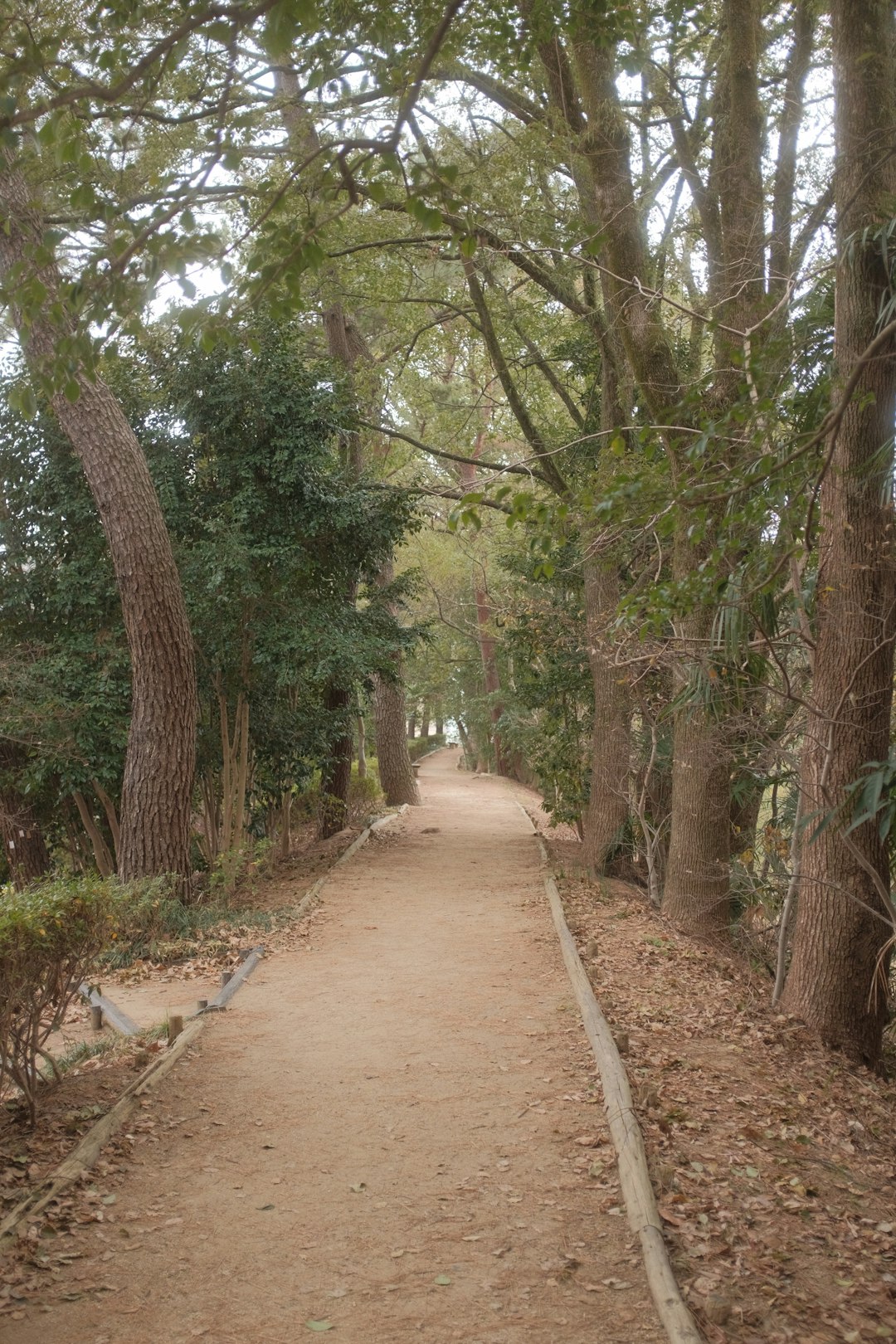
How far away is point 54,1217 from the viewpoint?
4.26 m

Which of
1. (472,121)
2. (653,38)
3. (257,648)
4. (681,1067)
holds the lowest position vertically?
(681,1067)

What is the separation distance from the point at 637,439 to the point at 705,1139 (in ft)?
11.4

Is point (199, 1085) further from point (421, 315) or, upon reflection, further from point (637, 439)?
point (421, 315)

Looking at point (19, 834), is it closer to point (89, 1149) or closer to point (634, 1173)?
point (89, 1149)

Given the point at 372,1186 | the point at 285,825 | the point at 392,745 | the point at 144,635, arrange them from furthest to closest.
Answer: the point at 392,745 → the point at 285,825 → the point at 144,635 → the point at 372,1186

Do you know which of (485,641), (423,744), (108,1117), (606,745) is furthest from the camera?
(423,744)

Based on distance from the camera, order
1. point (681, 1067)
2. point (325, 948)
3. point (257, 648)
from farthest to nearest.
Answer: point (257, 648) < point (325, 948) < point (681, 1067)

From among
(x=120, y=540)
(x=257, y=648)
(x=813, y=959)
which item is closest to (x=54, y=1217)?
(x=813, y=959)

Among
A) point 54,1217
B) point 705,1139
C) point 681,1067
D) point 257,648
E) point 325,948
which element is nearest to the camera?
point 54,1217

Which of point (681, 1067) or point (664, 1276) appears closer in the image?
point (664, 1276)

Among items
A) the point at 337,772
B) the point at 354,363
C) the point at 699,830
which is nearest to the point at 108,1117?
the point at 699,830

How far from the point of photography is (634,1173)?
→ 445 centimetres

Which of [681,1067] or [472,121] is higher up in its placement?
[472,121]

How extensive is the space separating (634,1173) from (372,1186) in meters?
1.15
